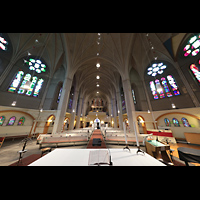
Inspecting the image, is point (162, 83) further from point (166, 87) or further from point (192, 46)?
point (192, 46)

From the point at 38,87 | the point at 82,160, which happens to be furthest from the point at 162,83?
the point at 38,87

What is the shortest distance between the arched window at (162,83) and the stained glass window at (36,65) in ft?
54.9

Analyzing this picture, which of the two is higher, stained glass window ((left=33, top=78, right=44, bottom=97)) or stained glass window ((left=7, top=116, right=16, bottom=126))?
stained glass window ((left=33, top=78, right=44, bottom=97))

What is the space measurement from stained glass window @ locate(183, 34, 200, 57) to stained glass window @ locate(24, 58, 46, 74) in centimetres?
1934

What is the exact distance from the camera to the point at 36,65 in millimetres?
10320

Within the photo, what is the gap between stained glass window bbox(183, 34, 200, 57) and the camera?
24.7 feet

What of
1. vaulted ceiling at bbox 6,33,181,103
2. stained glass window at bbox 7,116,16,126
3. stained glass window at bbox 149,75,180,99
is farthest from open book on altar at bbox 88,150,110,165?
stained glass window at bbox 7,116,16,126

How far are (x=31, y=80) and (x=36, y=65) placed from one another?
8.15 feet

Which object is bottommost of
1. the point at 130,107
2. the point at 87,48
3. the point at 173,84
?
the point at 130,107

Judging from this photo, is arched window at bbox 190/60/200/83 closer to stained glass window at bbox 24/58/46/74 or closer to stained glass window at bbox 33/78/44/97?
stained glass window at bbox 24/58/46/74

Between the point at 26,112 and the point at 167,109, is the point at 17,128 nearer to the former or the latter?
the point at 26,112

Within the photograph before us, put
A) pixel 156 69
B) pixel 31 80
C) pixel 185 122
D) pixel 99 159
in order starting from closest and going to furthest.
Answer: pixel 99 159 < pixel 185 122 < pixel 31 80 < pixel 156 69

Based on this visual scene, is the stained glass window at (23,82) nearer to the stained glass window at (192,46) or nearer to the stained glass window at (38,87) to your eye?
the stained glass window at (38,87)
